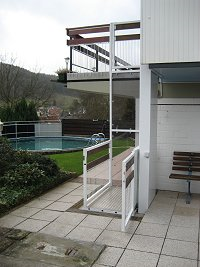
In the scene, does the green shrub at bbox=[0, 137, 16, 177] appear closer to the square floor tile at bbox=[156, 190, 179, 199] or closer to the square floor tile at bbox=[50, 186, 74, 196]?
the square floor tile at bbox=[50, 186, 74, 196]

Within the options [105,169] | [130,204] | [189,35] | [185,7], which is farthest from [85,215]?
[185,7]

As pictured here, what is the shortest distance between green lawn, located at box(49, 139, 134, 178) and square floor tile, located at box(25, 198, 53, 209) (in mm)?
1659

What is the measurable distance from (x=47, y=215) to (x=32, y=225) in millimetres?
522

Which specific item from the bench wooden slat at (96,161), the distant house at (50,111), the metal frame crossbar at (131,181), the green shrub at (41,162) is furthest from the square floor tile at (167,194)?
the distant house at (50,111)

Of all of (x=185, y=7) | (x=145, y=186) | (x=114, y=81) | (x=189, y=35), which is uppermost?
(x=185, y=7)

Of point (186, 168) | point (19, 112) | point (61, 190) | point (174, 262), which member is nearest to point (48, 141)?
point (19, 112)

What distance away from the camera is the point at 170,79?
680 cm

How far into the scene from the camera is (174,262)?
4070mm

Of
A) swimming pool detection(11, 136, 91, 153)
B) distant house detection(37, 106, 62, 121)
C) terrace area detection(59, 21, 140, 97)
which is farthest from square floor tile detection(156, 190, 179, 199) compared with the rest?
distant house detection(37, 106, 62, 121)

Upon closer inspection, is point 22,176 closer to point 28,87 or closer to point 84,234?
point 84,234

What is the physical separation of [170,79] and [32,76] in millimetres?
24356

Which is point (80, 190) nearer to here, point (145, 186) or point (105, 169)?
point (105, 169)

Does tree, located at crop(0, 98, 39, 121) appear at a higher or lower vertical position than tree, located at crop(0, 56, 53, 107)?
lower

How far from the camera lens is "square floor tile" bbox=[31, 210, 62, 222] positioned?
18.6 ft
